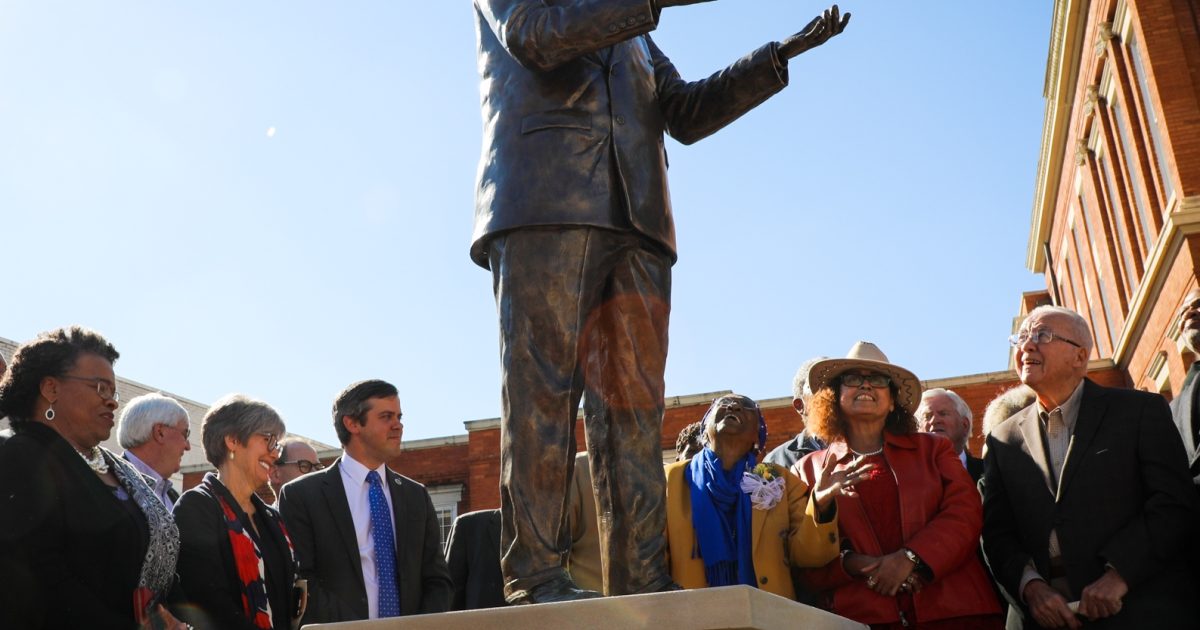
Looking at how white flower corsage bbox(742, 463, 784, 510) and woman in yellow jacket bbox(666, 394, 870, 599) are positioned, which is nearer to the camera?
woman in yellow jacket bbox(666, 394, 870, 599)

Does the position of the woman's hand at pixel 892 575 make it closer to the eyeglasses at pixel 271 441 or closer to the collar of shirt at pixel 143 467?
the eyeglasses at pixel 271 441

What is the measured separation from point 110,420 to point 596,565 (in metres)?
2.20

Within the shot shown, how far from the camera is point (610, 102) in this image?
366 cm

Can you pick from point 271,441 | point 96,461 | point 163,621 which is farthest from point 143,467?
point 163,621

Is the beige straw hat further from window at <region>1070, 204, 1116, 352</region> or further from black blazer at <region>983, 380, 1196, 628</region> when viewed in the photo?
window at <region>1070, 204, 1116, 352</region>

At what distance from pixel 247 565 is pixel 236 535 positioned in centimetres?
13

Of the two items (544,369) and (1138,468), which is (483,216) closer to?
(544,369)

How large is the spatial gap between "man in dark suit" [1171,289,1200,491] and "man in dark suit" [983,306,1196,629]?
1.47ft

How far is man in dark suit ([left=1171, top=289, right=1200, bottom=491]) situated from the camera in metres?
4.99

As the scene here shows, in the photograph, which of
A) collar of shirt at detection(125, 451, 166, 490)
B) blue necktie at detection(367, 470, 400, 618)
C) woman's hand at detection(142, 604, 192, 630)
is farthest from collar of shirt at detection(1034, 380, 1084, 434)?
collar of shirt at detection(125, 451, 166, 490)

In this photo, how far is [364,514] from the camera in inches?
205

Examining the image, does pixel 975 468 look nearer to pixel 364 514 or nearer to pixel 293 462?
pixel 364 514

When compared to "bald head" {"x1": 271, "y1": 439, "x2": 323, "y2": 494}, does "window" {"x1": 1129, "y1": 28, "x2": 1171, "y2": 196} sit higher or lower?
higher

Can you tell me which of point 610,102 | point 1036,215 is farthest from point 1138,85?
point 610,102
